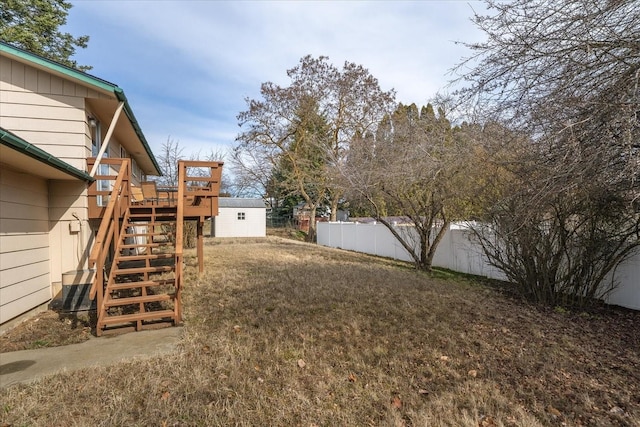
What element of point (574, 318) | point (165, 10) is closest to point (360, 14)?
point (165, 10)

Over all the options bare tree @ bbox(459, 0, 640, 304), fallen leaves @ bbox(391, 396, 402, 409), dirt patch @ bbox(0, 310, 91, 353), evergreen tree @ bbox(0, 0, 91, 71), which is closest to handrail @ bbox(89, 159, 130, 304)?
dirt patch @ bbox(0, 310, 91, 353)

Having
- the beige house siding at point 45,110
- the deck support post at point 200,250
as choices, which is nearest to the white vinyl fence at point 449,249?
the deck support post at point 200,250

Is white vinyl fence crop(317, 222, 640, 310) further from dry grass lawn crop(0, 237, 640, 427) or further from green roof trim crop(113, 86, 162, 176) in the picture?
green roof trim crop(113, 86, 162, 176)

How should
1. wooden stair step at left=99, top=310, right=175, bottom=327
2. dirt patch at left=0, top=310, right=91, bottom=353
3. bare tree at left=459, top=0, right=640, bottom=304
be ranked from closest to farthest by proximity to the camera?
bare tree at left=459, top=0, right=640, bottom=304 < dirt patch at left=0, top=310, right=91, bottom=353 < wooden stair step at left=99, top=310, right=175, bottom=327

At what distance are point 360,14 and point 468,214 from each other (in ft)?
17.0

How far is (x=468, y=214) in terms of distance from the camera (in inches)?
358

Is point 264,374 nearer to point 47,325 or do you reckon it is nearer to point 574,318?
point 47,325

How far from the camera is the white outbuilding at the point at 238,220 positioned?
24219mm

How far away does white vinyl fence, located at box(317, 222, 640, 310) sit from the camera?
19.9ft

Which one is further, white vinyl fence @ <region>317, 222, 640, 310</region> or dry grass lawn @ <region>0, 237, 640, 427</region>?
white vinyl fence @ <region>317, 222, 640, 310</region>

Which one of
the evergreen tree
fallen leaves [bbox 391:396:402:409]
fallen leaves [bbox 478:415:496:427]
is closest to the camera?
fallen leaves [bbox 478:415:496:427]

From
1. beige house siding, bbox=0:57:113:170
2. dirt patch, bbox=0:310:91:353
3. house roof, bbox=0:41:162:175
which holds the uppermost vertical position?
house roof, bbox=0:41:162:175

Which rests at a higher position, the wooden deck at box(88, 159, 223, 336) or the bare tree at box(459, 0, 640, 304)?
the bare tree at box(459, 0, 640, 304)

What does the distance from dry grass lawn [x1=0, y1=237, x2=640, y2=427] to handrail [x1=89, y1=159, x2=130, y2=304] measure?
4.11 feet
